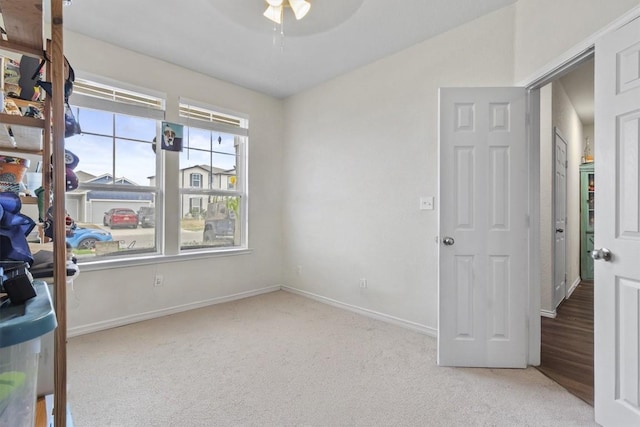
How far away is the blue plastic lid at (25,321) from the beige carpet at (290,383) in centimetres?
130

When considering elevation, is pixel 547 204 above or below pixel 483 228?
above

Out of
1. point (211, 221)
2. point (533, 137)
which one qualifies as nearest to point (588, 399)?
point (533, 137)

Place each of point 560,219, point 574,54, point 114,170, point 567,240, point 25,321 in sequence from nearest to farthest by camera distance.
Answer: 1. point 25,321
2. point 574,54
3. point 114,170
4. point 560,219
5. point 567,240

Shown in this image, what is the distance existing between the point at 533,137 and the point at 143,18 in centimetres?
322

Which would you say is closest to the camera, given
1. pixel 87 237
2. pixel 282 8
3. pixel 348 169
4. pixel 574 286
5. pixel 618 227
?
pixel 618 227

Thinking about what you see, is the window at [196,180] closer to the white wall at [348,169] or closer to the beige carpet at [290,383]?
the white wall at [348,169]

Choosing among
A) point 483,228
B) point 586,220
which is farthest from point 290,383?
point 586,220

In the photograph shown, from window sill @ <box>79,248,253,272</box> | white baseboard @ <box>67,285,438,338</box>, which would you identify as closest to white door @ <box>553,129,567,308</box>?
white baseboard @ <box>67,285,438,338</box>

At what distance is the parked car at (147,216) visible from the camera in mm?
3305

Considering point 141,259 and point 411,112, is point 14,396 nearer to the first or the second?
point 141,259

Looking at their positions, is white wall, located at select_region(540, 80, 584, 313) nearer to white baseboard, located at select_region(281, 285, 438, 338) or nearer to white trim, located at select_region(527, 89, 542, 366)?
white trim, located at select_region(527, 89, 542, 366)

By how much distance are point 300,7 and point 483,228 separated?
1.95 meters

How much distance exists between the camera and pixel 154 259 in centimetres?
328

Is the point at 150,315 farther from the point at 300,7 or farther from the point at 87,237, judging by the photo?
the point at 300,7
